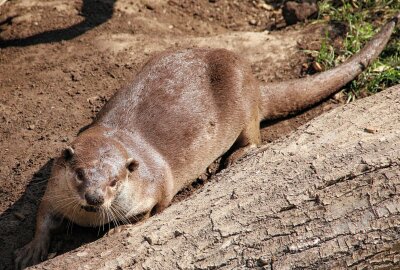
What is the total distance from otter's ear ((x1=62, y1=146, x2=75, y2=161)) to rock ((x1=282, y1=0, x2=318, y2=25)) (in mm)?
2482

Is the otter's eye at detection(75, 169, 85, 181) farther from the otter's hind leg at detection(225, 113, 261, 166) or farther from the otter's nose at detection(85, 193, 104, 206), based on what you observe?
the otter's hind leg at detection(225, 113, 261, 166)

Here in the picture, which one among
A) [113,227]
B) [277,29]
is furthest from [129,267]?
[277,29]

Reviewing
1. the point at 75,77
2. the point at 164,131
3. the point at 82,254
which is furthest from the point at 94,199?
the point at 75,77

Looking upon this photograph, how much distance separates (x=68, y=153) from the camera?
3.28 metres

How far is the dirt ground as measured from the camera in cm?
402

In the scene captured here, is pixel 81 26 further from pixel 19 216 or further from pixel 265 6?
pixel 19 216

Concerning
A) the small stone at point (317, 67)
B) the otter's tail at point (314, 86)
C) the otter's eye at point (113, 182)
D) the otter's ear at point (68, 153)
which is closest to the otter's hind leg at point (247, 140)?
the otter's tail at point (314, 86)

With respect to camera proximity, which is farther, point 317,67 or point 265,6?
point 265,6

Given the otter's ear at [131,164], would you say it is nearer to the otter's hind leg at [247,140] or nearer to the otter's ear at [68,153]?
the otter's ear at [68,153]

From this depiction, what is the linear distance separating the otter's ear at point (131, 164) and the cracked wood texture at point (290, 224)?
0.45 m

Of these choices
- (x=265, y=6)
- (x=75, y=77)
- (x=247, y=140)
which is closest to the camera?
(x=247, y=140)

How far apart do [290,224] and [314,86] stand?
1.72 meters

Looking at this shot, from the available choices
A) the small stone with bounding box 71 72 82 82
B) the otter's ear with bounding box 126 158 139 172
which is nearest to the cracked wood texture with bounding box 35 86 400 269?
the otter's ear with bounding box 126 158 139 172

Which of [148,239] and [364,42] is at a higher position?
[364,42]
